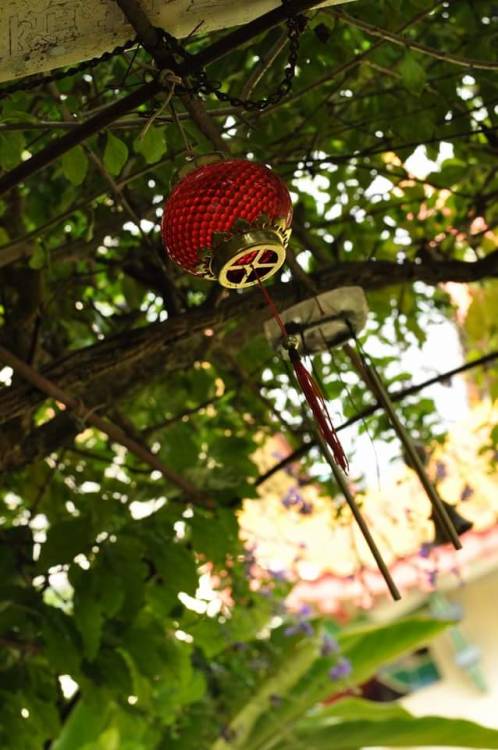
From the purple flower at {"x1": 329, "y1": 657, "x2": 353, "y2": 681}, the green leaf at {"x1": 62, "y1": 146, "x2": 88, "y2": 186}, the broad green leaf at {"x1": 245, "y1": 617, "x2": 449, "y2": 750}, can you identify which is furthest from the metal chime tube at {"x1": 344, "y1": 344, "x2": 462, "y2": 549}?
the purple flower at {"x1": 329, "y1": 657, "x2": 353, "y2": 681}

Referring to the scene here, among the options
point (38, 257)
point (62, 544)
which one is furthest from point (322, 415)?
point (62, 544)

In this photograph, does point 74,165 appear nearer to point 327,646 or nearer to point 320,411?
point 320,411

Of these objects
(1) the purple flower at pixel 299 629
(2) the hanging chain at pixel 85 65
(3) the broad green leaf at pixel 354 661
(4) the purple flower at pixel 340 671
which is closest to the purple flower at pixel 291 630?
(1) the purple flower at pixel 299 629

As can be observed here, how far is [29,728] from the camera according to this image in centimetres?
165

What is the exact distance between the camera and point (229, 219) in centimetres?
78

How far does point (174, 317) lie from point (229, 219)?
2.19 ft

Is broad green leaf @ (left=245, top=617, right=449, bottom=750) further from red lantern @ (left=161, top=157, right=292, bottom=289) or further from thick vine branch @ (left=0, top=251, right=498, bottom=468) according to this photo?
red lantern @ (left=161, top=157, right=292, bottom=289)

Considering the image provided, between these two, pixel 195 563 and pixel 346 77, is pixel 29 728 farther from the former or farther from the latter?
pixel 346 77

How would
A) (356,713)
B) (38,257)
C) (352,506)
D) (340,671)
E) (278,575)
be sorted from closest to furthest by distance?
(352,506)
(38,257)
(278,575)
(340,671)
(356,713)

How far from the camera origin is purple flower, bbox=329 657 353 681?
285cm

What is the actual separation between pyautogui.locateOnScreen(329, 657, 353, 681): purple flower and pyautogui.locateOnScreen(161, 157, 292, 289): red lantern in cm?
226

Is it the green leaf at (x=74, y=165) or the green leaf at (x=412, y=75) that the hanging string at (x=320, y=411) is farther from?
the green leaf at (x=412, y=75)

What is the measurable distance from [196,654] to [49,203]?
4.77 feet

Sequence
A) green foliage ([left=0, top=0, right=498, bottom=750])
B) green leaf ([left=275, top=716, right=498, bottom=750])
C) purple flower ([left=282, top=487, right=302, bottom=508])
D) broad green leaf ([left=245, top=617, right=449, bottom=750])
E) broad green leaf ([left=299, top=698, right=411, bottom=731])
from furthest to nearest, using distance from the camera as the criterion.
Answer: broad green leaf ([left=299, top=698, right=411, bottom=731]) → broad green leaf ([left=245, top=617, right=449, bottom=750]) → green leaf ([left=275, top=716, right=498, bottom=750]) → purple flower ([left=282, top=487, right=302, bottom=508]) → green foliage ([left=0, top=0, right=498, bottom=750])
